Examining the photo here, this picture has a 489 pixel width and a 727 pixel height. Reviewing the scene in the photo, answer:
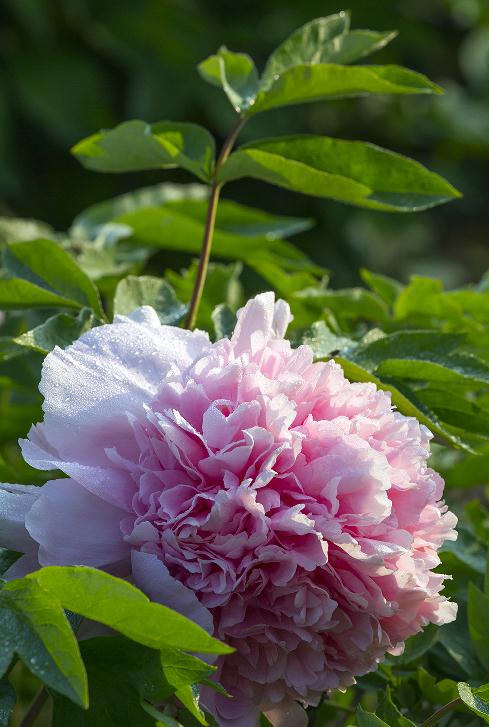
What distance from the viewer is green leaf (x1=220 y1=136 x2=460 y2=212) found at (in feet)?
2.56

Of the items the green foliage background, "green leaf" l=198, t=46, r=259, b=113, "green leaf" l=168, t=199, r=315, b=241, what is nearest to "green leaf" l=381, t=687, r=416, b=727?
the green foliage background

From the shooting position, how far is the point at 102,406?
2.06 ft

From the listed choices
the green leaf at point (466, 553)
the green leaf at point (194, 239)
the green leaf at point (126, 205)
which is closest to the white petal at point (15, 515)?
the green leaf at point (466, 553)

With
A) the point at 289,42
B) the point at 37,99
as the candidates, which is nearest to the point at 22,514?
the point at 289,42

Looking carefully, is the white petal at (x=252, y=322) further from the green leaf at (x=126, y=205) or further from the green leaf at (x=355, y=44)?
the green leaf at (x=126, y=205)

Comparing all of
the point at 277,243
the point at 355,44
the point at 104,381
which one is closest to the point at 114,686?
the point at 104,381

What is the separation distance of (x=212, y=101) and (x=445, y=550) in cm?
217

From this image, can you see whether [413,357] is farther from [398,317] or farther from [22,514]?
[22,514]

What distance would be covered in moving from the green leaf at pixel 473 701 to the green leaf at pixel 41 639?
222mm

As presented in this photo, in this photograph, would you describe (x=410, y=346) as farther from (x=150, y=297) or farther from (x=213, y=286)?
(x=213, y=286)

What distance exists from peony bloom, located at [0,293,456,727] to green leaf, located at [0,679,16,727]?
62 mm

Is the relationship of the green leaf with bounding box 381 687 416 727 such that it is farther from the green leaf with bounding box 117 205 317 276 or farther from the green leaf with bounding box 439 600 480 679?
the green leaf with bounding box 117 205 317 276

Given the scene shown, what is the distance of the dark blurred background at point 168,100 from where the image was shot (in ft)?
9.25

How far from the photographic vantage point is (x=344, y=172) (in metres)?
0.81
